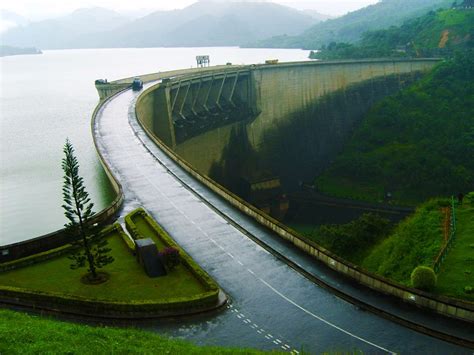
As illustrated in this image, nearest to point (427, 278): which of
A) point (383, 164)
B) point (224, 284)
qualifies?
point (224, 284)

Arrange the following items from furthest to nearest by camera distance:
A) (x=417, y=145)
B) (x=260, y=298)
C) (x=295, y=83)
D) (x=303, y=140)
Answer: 1. (x=303, y=140)
2. (x=295, y=83)
3. (x=417, y=145)
4. (x=260, y=298)

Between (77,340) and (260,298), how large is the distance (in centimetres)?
960

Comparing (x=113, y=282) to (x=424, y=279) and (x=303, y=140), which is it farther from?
(x=303, y=140)

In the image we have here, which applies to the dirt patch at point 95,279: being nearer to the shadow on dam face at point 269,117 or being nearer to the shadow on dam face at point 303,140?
the shadow on dam face at point 269,117

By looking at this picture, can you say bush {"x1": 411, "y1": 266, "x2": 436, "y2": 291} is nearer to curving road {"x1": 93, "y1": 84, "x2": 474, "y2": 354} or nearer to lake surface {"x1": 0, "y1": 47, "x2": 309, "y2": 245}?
curving road {"x1": 93, "y1": 84, "x2": 474, "y2": 354}

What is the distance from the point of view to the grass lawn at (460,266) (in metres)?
26.6

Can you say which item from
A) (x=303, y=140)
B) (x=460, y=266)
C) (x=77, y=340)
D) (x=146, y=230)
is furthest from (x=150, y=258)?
(x=303, y=140)

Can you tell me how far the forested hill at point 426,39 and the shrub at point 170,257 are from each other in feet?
343

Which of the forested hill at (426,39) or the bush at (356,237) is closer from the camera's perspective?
the bush at (356,237)

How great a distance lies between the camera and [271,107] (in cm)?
8631

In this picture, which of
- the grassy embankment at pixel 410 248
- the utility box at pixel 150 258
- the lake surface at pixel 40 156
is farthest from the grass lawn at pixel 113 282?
the lake surface at pixel 40 156

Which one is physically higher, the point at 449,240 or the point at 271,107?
the point at 271,107

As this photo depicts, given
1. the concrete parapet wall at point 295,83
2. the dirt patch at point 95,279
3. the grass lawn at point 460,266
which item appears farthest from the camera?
the concrete parapet wall at point 295,83

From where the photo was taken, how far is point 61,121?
9338 cm
